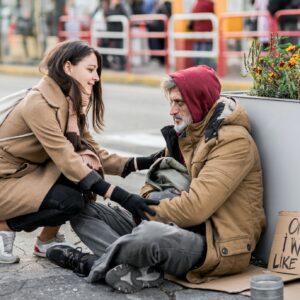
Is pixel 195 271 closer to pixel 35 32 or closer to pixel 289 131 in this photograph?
pixel 289 131

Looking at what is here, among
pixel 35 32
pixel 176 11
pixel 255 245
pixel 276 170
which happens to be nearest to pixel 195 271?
pixel 255 245

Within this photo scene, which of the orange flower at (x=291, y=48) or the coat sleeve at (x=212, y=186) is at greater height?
the orange flower at (x=291, y=48)

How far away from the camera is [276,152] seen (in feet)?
14.9

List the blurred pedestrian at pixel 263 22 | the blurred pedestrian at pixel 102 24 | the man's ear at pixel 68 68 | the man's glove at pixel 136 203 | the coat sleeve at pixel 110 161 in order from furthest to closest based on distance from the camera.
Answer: the blurred pedestrian at pixel 102 24 → the blurred pedestrian at pixel 263 22 → the coat sleeve at pixel 110 161 → the man's ear at pixel 68 68 → the man's glove at pixel 136 203

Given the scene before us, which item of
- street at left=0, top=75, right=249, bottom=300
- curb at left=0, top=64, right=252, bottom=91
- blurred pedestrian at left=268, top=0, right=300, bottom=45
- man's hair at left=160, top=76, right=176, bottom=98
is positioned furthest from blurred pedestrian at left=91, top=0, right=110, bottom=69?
man's hair at left=160, top=76, right=176, bottom=98

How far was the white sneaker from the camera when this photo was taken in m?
4.79

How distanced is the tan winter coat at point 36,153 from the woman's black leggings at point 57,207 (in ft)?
0.12

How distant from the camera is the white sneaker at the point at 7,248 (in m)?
4.79

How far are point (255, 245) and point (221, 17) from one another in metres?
11.8

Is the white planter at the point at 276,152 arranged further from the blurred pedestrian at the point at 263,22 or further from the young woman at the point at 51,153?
the blurred pedestrian at the point at 263,22

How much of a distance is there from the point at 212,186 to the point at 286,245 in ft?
1.63

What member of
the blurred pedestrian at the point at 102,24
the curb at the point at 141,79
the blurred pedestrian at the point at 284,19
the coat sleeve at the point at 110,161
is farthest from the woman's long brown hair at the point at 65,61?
the blurred pedestrian at the point at 102,24

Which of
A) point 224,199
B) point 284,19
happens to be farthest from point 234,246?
point 284,19

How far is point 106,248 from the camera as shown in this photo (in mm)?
4551
